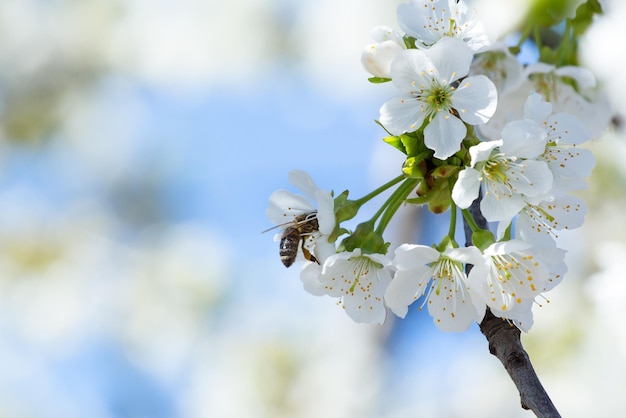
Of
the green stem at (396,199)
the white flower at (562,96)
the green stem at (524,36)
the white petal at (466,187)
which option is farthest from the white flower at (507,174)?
the green stem at (524,36)

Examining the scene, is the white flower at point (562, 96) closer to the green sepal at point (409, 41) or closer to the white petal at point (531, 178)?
the green sepal at point (409, 41)

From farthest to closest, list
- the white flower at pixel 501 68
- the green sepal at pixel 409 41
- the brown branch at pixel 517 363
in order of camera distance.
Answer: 1. the white flower at pixel 501 68
2. the green sepal at pixel 409 41
3. the brown branch at pixel 517 363

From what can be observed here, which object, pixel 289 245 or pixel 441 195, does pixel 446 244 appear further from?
pixel 289 245

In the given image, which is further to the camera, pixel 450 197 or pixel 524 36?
pixel 524 36

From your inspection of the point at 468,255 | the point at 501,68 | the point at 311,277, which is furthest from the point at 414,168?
the point at 501,68

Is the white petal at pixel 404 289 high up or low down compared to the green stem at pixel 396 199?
down

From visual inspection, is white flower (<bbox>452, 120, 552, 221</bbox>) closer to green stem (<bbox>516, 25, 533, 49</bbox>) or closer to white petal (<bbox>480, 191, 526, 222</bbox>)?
white petal (<bbox>480, 191, 526, 222</bbox>)

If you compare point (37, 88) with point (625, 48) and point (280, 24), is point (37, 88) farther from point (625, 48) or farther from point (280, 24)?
point (625, 48)
